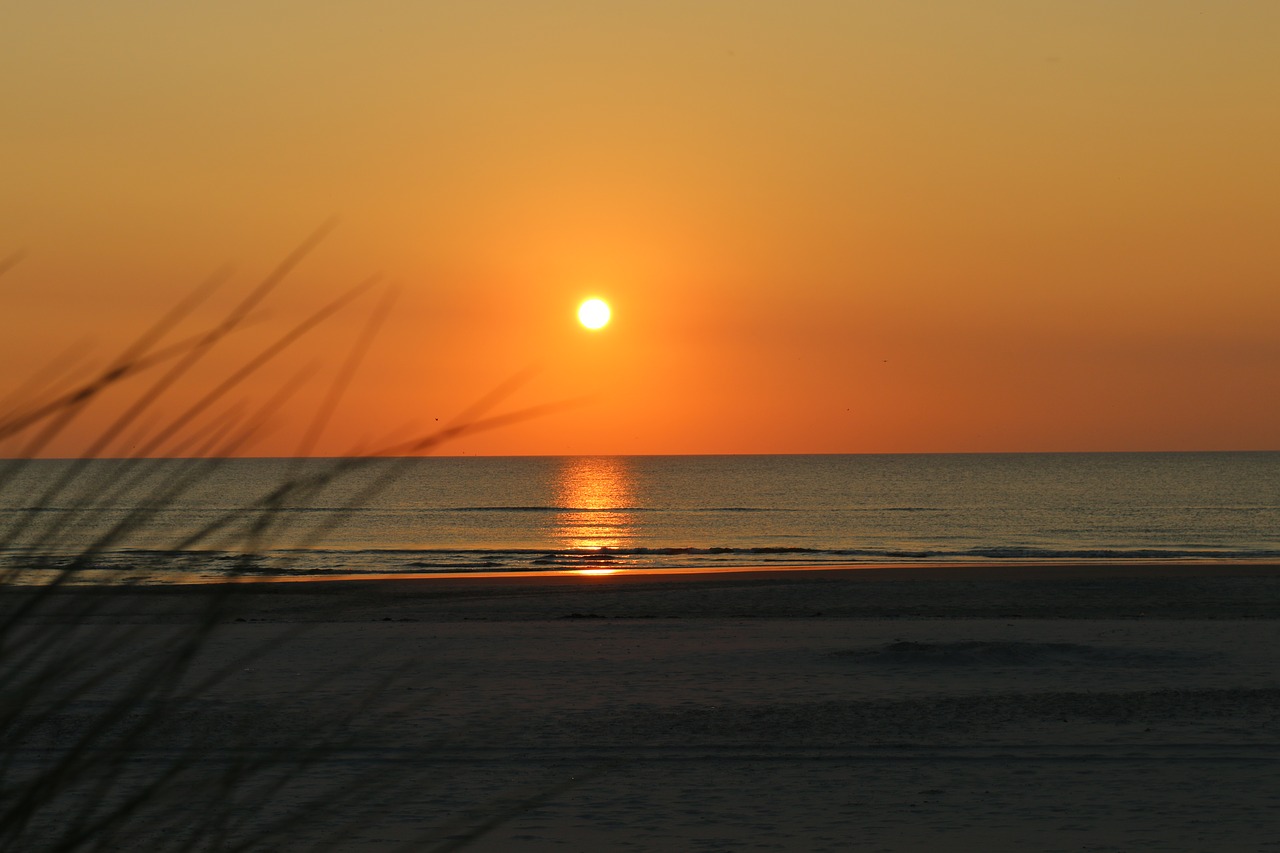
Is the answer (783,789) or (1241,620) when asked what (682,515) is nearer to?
(1241,620)

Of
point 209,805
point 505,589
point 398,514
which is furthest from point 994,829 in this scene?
point 398,514

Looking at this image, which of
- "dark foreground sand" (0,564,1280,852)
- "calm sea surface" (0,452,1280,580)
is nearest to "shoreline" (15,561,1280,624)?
"dark foreground sand" (0,564,1280,852)

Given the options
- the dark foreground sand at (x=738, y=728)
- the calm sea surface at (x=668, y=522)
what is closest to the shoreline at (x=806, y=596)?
the dark foreground sand at (x=738, y=728)

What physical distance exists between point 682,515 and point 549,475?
91560 mm

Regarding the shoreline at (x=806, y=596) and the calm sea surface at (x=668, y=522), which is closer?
the calm sea surface at (x=668, y=522)

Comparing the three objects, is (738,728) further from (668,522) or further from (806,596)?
(668,522)

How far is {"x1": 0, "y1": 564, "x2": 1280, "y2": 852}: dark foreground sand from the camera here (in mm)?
8023

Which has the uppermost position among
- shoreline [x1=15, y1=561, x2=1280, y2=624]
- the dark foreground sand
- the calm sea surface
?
the calm sea surface

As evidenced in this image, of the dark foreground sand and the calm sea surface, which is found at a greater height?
the calm sea surface

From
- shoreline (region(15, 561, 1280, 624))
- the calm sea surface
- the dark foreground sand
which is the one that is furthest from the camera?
shoreline (region(15, 561, 1280, 624))

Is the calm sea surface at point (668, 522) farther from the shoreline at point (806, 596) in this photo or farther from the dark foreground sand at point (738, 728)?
the shoreline at point (806, 596)

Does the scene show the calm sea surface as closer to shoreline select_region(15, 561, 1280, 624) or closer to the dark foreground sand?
the dark foreground sand

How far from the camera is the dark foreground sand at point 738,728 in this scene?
8023mm

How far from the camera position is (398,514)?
76625mm
